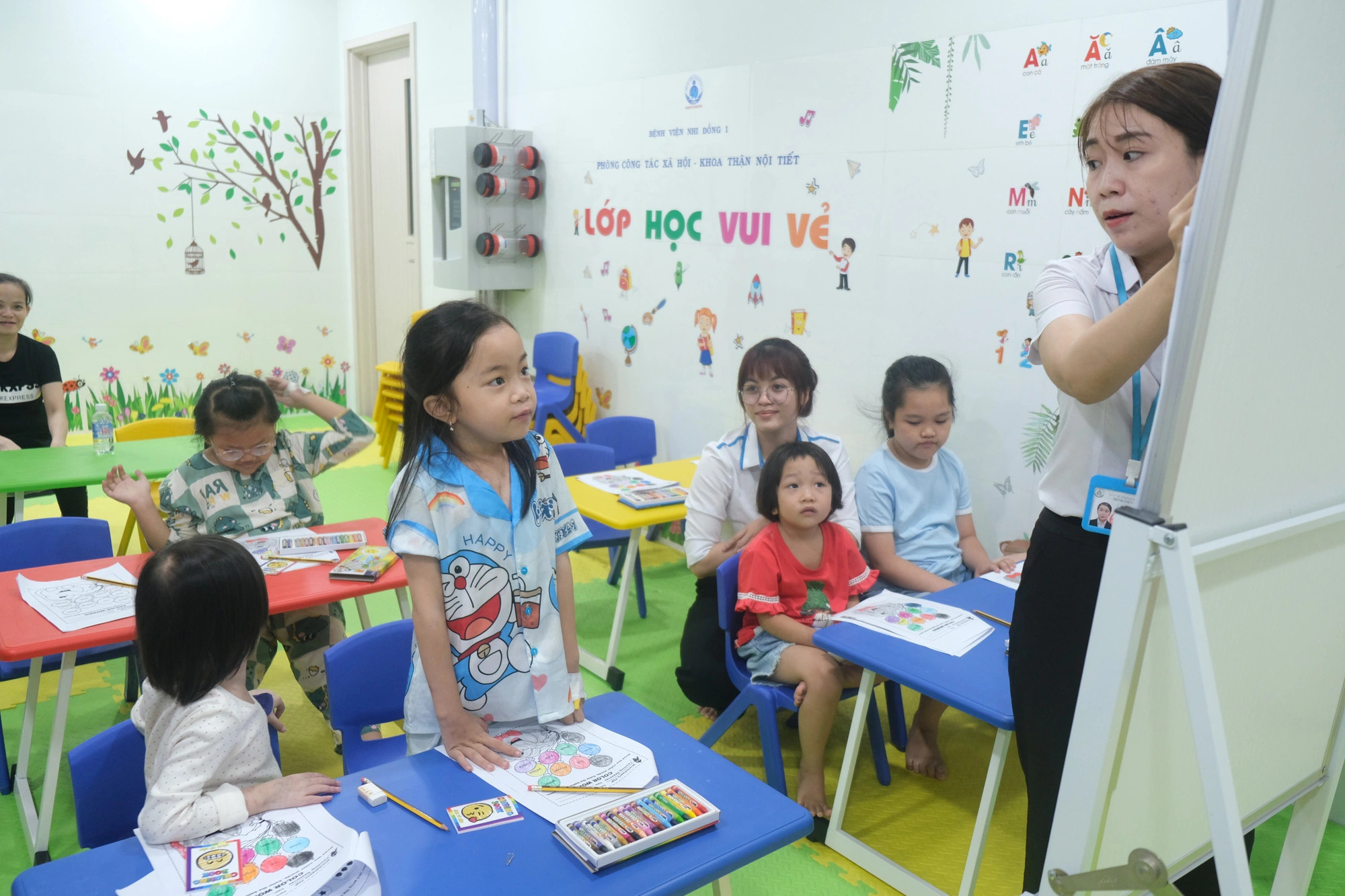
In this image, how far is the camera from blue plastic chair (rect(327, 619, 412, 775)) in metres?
1.94

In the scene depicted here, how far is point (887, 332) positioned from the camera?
358cm

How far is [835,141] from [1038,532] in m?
2.66

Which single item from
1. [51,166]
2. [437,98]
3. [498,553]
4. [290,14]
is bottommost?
[498,553]

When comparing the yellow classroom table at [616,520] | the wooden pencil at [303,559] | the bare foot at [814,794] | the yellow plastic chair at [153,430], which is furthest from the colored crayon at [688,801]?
the yellow plastic chair at [153,430]

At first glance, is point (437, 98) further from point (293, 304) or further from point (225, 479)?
point (225, 479)

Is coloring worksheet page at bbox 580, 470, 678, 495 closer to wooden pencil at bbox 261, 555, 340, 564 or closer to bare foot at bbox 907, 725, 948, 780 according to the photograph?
wooden pencil at bbox 261, 555, 340, 564

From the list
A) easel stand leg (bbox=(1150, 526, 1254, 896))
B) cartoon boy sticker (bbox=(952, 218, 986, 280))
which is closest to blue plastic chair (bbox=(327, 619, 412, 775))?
easel stand leg (bbox=(1150, 526, 1254, 896))

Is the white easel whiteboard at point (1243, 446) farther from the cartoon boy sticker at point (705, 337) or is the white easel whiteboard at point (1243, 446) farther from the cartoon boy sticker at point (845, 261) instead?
the cartoon boy sticker at point (705, 337)

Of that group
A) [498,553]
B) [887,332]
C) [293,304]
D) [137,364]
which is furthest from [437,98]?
[498,553]

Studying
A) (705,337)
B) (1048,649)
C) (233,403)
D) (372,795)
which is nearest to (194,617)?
(372,795)

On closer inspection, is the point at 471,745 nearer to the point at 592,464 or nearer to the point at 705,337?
the point at 592,464

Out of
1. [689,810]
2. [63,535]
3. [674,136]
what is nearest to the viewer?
[689,810]

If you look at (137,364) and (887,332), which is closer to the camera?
(887,332)

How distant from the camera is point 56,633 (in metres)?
2.02
